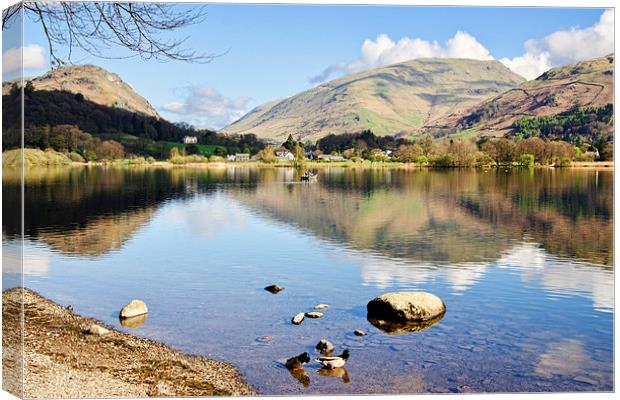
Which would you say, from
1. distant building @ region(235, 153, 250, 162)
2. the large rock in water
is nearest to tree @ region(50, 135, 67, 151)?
distant building @ region(235, 153, 250, 162)

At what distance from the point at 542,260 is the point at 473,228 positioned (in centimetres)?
659

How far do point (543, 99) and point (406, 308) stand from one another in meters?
6.71

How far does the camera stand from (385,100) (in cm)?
2133

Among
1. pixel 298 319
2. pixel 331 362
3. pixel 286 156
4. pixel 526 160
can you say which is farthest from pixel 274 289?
pixel 286 156

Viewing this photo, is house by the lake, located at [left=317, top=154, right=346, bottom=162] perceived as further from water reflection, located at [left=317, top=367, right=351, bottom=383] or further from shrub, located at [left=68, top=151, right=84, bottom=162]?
water reflection, located at [left=317, top=367, right=351, bottom=383]

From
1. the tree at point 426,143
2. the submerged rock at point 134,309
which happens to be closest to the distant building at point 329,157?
the tree at point 426,143

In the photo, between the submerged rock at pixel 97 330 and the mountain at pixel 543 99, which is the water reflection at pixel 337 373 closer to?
the submerged rock at pixel 97 330

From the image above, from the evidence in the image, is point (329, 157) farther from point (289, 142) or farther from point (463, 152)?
point (463, 152)

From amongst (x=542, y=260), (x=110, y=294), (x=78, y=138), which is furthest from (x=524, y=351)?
(x=78, y=138)

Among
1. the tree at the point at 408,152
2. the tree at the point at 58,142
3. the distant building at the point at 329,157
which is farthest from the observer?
the tree at the point at 58,142

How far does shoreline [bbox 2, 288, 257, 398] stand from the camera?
8469mm

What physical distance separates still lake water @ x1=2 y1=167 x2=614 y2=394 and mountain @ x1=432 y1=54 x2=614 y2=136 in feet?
4.87

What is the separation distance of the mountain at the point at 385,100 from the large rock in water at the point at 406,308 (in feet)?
17.4

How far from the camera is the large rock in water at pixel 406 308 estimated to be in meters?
11.7
